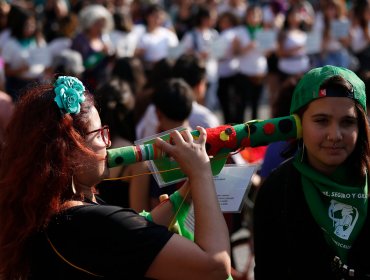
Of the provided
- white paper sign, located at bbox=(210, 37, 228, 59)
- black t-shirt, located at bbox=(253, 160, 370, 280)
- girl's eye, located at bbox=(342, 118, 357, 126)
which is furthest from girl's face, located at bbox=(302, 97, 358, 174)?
white paper sign, located at bbox=(210, 37, 228, 59)

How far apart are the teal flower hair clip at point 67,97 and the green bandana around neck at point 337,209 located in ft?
2.92

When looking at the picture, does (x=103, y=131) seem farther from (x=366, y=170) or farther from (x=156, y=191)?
(x=156, y=191)

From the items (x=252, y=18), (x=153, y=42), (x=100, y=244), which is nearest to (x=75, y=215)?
(x=100, y=244)

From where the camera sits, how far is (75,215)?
2.10 metres

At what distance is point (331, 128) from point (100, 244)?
928 mm

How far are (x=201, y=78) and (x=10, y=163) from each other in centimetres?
363

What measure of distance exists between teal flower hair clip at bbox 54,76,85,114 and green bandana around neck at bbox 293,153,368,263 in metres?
0.89

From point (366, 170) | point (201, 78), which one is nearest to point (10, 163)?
point (366, 170)

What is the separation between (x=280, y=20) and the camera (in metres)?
12.9

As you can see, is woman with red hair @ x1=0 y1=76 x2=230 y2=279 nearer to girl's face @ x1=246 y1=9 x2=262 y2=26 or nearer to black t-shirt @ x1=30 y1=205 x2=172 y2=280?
black t-shirt @ x1=30 y1=205 x2=172 y2=280

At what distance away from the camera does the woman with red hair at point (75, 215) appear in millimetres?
2057

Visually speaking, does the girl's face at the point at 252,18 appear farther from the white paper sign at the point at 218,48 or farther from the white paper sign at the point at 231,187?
the white paper sign at the point at 231,187

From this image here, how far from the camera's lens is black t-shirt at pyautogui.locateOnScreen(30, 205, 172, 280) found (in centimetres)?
206

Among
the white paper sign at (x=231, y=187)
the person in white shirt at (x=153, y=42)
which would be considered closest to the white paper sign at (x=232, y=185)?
the white paper sign at (x=231, y=187)
